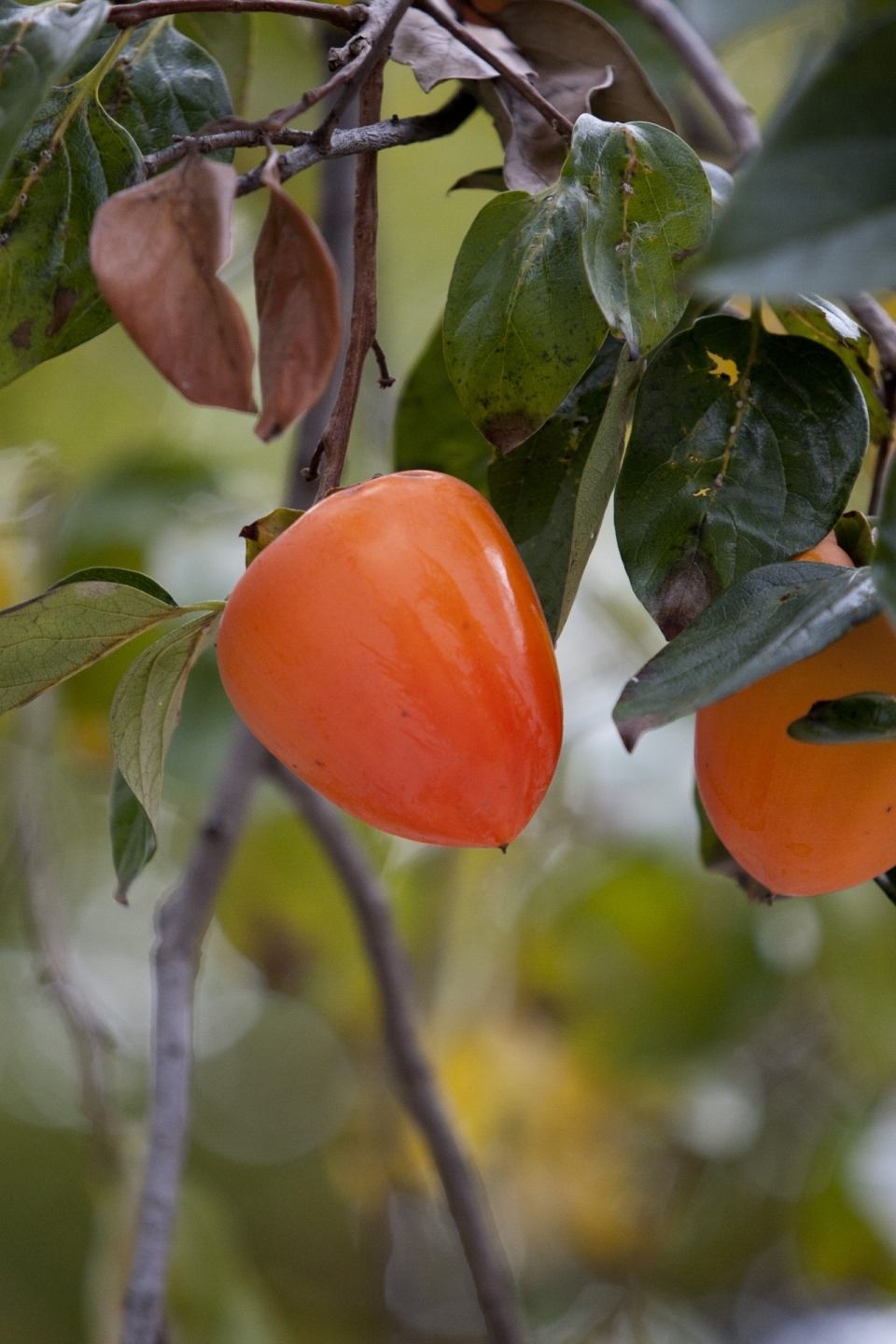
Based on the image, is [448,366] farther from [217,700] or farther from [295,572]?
[217,700]

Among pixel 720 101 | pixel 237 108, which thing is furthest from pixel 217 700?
pixel 720 101

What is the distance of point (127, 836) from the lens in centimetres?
45

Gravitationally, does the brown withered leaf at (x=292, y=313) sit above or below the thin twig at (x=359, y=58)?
below

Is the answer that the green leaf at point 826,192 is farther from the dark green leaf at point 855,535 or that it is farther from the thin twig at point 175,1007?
the thin twig at point 175,1007

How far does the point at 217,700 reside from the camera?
92 cm

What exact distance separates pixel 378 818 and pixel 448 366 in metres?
0.15

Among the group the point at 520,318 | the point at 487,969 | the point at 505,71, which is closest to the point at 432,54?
the point at 505,71

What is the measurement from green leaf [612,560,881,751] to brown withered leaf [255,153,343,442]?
120 mm

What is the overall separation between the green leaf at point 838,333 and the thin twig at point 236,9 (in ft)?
0.59

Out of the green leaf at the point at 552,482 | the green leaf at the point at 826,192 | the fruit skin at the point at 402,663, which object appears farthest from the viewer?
the green leaf at the point at 552,482

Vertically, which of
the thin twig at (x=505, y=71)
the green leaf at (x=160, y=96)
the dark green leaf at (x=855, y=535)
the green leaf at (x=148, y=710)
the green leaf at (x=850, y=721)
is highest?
the thin twig at (x=505, y=71)

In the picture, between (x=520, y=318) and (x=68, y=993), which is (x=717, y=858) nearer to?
(x=520, y=318)

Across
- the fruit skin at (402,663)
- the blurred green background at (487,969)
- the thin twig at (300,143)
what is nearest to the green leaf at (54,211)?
the thin twig at (300,143)

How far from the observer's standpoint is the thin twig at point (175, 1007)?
62 centimetres
